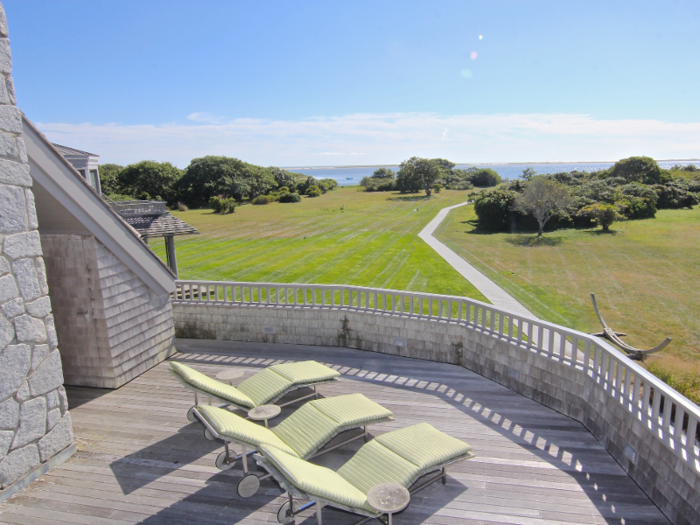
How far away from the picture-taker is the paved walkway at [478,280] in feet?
47.2

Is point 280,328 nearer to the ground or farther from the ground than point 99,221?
nearer to the ground

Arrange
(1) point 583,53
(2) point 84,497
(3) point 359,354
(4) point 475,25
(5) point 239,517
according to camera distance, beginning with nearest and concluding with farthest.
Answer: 1. (5) point 239,517
2. (2) point 84,497
3. (3) point 359,354
4. (4) point 475,25
5. (1) point 583,53

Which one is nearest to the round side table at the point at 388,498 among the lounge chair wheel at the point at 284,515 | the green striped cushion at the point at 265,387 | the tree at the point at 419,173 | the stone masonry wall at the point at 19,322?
the lounge chair wheel at the point at 284,515

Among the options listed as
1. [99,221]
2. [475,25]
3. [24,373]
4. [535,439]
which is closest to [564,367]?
[535,439]

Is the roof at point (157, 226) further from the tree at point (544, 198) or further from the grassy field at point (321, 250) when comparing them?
the tree at point (544, 198)

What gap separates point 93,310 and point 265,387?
3.20 m

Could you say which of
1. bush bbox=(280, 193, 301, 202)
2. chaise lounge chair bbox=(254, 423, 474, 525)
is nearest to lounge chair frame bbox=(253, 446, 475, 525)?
chaise lounge chair bbox=(254, 423, 474, 525)

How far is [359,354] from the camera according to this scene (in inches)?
336

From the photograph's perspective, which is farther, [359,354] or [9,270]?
[359,354]

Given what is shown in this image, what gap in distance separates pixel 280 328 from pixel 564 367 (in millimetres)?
5516

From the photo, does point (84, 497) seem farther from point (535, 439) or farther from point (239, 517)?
point (535, 439)

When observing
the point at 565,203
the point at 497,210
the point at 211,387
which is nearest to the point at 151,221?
the point at 211,387

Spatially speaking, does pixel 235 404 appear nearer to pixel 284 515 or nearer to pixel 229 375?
pixel 229 375

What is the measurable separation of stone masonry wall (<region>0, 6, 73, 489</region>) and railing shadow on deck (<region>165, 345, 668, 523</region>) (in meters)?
3.63
